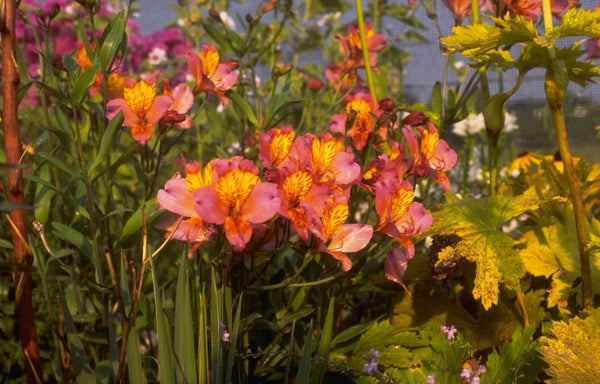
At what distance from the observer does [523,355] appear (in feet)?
4.42

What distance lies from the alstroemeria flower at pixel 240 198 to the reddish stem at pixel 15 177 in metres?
0.26

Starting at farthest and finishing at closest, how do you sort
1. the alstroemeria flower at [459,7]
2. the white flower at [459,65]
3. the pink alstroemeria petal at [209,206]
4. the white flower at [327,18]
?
the white flower at [327,18] < the white flower at [459,65] < the alstroemeria flower at [459,7] < the pink alstroemeria petal at [209,206]

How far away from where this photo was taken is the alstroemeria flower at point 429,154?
55.2 inches

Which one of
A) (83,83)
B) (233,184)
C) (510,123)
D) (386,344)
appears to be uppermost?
(83,83)

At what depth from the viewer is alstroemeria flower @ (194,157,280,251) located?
1084mm

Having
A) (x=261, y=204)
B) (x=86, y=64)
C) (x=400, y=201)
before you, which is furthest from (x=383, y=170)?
(x=86, y=64)

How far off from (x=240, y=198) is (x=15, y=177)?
0.32m

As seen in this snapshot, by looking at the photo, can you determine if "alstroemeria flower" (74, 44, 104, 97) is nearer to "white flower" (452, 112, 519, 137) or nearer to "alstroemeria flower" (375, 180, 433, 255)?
"alstroemeria flower" (375, 180, 433, 255)

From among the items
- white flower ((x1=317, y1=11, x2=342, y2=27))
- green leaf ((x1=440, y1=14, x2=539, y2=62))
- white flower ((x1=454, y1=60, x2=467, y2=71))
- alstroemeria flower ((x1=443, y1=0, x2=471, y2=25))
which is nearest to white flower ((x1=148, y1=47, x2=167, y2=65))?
white flower ((x1=317, y1=11, x2=342, y2=27))

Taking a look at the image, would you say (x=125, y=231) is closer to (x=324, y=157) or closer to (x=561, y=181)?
(x=324, y=157)

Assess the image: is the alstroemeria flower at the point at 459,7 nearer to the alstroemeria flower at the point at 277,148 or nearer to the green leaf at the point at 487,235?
the green leaf at the point at 487,235

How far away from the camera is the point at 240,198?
1099 mm

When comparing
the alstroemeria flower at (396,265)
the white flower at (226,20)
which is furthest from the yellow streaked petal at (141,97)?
the white flower at (226,20)

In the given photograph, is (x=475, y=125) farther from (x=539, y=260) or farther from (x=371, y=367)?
(x=371, y=367)
